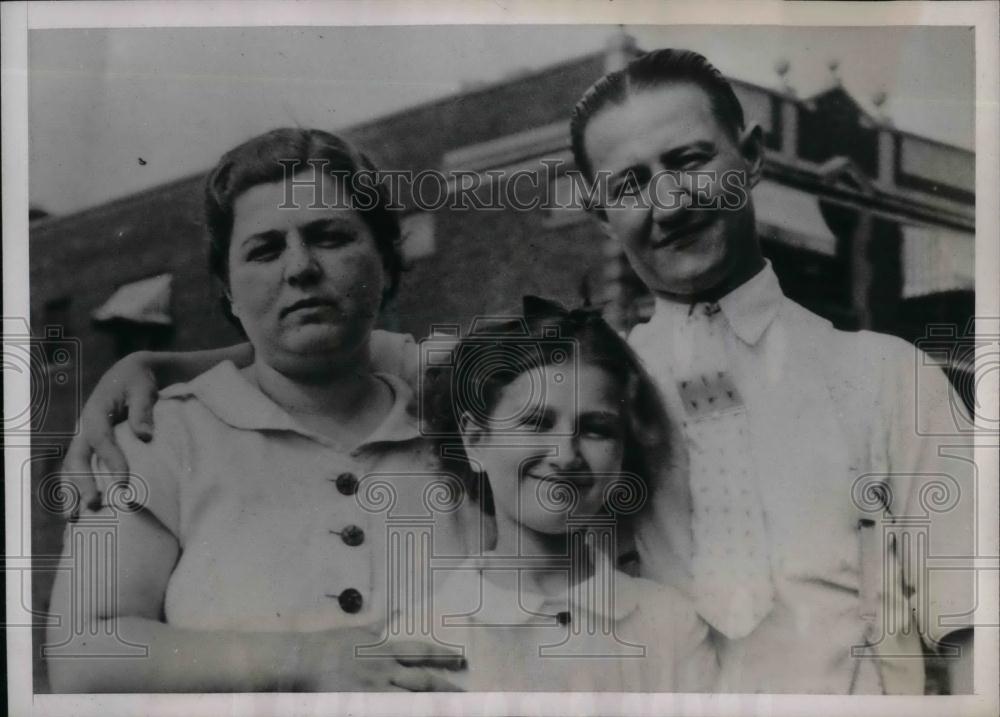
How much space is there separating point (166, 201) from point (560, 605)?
1.93m

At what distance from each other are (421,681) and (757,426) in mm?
1414

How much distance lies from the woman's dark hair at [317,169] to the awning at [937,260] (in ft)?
5.67

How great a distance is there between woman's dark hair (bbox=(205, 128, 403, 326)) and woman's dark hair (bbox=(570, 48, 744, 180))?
0.72m

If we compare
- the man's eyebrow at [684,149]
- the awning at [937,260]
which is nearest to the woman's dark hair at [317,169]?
the man's eyebrow at [684,149]

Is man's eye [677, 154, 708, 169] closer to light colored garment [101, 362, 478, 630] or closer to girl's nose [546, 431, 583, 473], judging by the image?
girl's nose [546, 431, 583, 473]

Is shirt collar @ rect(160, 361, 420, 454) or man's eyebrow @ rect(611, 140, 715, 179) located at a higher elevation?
man's eyebrow @ rect(611, 140, 715, 179)

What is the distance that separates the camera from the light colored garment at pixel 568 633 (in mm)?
3391

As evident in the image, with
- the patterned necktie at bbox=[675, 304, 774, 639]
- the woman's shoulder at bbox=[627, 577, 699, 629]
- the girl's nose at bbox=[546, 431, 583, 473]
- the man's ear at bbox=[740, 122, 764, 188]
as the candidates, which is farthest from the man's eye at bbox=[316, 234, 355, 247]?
the woman's shoulder at bbox=[627, 577, 699, 629]

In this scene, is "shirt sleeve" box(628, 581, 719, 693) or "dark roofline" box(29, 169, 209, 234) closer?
"shirt sleeve" box(628, 581, 719, 693)

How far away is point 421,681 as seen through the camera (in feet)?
11.2

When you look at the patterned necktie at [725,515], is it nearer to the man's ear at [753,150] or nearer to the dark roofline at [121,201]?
the man's ear at [753,150]

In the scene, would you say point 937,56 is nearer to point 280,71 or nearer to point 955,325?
point 955,325

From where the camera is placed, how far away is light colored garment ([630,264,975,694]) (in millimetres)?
3387

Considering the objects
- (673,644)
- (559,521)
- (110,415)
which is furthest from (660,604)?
(110,415)
